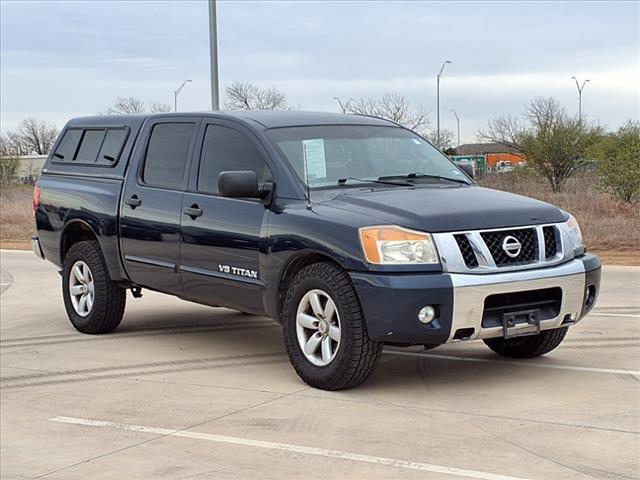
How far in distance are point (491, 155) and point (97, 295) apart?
44.2m

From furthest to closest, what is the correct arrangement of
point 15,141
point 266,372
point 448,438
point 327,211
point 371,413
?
1. point 15,141
2. point 266,372
3. point 327,211
4. point 371,413
5. point 448,438

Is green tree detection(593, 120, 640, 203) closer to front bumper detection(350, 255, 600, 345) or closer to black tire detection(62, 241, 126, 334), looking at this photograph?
black tire detection(62, 241, 126, 334)

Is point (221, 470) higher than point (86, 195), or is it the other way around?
point (86, 195)

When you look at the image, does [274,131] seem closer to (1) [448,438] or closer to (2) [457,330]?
(2) [457,330]

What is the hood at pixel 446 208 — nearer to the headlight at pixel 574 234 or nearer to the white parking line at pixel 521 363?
the headlight at pixel 574 234

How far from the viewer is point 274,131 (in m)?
7.75

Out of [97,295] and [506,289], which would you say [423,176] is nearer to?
[506,289]

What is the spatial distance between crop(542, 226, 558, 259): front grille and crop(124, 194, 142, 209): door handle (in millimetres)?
3547

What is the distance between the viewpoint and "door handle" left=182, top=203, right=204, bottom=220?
Answer: 794 cm

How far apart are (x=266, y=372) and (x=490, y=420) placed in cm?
219

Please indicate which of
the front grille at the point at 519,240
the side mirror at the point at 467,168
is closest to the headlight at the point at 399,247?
the front grille at the point at 519,240

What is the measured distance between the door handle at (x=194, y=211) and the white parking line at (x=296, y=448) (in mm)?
2068

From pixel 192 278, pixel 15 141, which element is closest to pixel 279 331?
pixel 192 278

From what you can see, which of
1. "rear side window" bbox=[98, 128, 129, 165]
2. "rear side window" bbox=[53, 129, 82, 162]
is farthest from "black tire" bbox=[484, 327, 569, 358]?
"rear side window" bbox=[53, 129, 82, 162]
